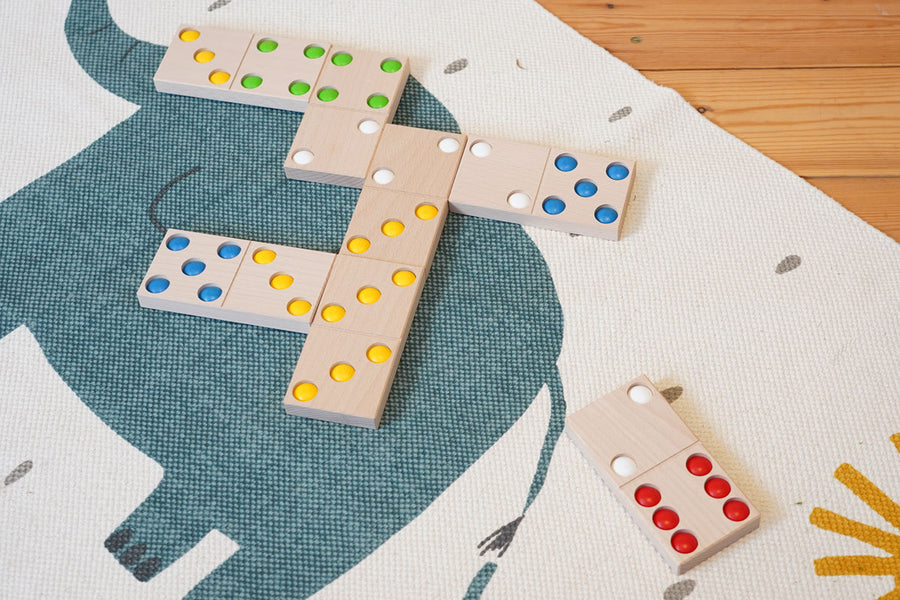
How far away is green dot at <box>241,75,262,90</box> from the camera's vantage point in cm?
123

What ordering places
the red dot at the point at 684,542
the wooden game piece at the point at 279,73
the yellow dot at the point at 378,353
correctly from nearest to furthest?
1. the red dot at the point at 684,542
2. the yellow dot at the point at 378,353
3. the wooden game piece at the point at 279,73

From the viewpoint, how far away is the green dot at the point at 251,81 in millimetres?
1231

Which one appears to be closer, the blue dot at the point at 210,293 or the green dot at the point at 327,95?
the blue dot at the point at 210,293

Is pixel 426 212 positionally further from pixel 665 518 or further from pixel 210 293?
pixel 665 518

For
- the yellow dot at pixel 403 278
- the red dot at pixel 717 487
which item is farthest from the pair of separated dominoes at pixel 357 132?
the red dot at pixel 717 487

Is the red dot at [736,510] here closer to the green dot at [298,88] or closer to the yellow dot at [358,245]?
the yellow dot at [358,245]

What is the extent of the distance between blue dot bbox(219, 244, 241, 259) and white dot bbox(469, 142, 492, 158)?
0.31m

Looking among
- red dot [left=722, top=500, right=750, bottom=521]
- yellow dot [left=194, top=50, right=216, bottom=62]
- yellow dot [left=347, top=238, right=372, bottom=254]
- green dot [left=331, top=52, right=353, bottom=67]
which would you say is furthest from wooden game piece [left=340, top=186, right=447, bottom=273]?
red dot [left=722, top=500, right=750, bottom=521]

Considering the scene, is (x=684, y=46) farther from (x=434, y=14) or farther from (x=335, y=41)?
(x=335, y=41)

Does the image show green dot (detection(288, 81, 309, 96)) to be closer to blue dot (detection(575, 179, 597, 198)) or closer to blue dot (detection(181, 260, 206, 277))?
blue dot (detection(181, 260, 206, 277))

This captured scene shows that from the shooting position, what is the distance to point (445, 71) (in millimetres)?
1288

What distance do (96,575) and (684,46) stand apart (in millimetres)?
1023

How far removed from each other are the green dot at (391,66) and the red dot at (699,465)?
2.10ft

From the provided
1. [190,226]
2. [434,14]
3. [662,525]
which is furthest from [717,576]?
[434,14]
